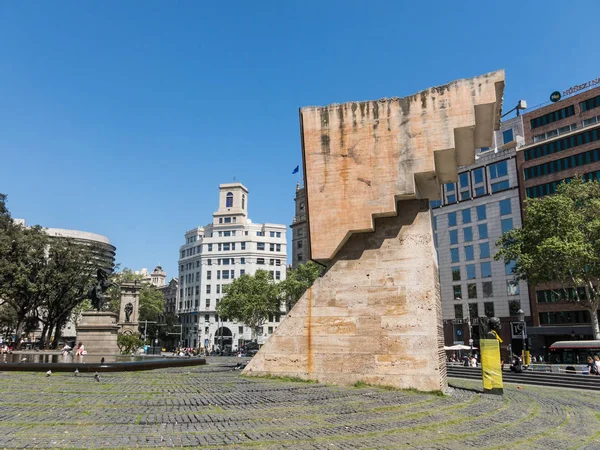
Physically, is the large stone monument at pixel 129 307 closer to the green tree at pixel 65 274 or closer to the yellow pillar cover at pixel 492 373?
the green tree at pixel 65 274

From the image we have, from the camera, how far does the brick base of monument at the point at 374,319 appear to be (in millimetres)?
13891

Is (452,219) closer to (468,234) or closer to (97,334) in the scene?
(468,234)

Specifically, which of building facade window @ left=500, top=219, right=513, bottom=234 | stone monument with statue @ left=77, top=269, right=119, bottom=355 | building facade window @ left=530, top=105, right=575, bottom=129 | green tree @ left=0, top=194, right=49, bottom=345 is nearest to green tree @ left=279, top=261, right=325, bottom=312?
building facade window @ left=500, top=219, right=513, bottom=234

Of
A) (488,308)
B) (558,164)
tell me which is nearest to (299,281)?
(488,308)

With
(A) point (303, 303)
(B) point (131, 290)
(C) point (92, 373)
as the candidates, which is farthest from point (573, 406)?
(B) point (131, 290)

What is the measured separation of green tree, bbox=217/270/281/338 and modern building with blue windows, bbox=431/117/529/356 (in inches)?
1056

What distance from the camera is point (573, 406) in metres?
13.5

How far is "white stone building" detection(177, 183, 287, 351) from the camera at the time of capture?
4033 inches

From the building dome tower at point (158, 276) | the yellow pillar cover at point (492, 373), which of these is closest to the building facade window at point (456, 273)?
the yellow pillar cover at point (492, 373)

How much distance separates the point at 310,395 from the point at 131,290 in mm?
52695

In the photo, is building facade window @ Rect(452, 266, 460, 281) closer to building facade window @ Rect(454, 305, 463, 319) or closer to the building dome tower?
building facade window @ Rect(454, 305, 463, 319)

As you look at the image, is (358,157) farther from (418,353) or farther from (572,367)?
(572,367)

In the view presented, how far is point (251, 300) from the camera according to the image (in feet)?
234

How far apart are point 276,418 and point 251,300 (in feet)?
207
